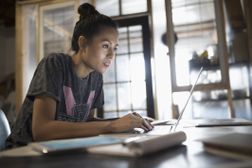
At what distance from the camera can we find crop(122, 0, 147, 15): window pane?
379 cm

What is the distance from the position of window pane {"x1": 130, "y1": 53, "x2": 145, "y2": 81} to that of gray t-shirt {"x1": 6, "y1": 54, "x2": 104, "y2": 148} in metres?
2.34

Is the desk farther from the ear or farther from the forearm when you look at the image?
the ear

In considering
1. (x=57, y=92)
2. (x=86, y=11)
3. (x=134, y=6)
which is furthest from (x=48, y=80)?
(x=134, y=6)

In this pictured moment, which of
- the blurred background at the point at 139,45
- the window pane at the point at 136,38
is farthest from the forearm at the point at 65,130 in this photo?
the window pane at the point at 136,38

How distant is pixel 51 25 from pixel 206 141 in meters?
3.79

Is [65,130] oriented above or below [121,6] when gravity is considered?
below

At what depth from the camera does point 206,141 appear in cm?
53

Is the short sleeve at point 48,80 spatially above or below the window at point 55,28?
below

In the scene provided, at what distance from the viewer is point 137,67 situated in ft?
12.4

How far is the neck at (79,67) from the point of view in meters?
1.29

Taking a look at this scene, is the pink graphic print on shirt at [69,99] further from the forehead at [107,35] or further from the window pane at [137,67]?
the window pane at [137,67]

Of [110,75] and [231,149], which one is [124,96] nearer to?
[110,75]

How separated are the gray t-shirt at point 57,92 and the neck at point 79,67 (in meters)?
0.03

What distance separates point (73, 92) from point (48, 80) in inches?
8.4
